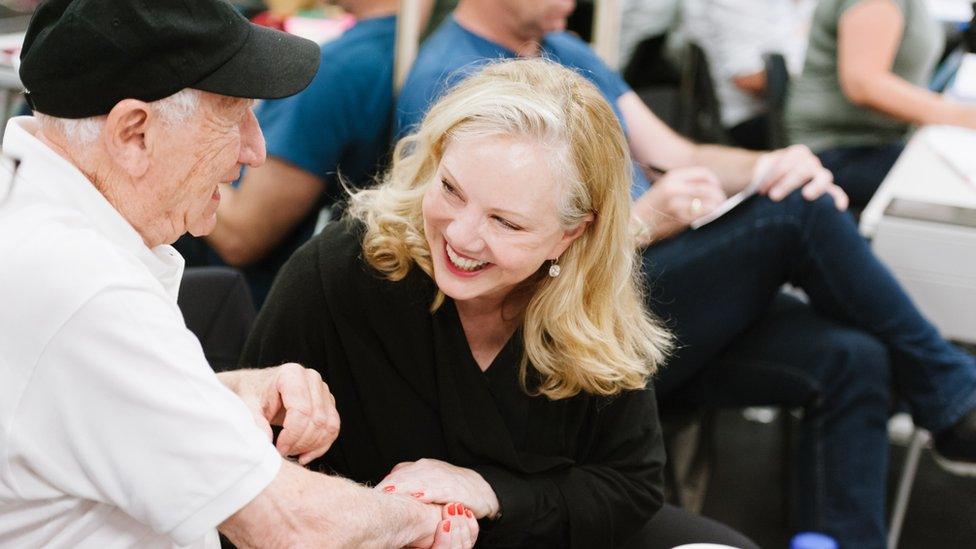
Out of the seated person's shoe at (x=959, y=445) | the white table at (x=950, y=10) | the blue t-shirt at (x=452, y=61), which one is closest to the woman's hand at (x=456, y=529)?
the blue t-shirt at (x=452, y=61)

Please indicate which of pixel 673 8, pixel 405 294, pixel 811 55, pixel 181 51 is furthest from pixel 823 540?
pixel 673 8

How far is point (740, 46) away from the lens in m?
3.90

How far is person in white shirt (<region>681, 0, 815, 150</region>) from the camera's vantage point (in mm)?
3895

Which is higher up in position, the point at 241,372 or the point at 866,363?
the point at 241,372

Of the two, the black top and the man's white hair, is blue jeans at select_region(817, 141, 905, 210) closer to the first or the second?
the black top

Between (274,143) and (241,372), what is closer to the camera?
(241,372)

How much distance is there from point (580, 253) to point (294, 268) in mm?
440

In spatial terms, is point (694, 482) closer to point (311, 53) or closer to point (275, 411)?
point (275, 411)

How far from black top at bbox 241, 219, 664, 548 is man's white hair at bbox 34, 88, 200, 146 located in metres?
0.54

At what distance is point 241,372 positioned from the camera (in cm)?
150

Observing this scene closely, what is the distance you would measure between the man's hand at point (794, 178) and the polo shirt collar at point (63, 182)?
1.51 metres

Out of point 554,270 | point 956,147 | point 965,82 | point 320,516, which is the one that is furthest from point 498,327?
point 965,82

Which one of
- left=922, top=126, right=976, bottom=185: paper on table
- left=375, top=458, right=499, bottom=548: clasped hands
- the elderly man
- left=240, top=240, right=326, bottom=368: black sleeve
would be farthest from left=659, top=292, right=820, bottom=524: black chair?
the elderly man

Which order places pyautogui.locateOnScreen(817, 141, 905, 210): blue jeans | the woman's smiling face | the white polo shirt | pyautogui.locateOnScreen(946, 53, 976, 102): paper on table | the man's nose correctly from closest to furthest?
the white polo shirt → the man's nose → the woman's smiling face → pyautogui.locateOnScreen(817, 141, 905, 210): blue jeans → pyautogui.locateOnScreen(946, 53, 976, 102): paper on table
